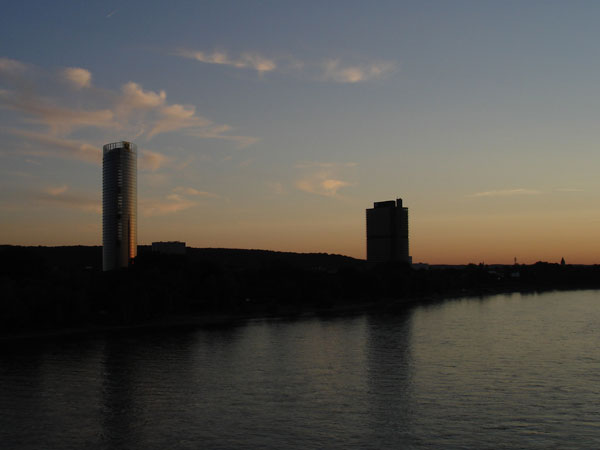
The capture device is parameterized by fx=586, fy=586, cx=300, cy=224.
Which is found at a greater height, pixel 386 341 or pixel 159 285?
pixel 159 285

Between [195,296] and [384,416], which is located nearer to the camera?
[384,416]

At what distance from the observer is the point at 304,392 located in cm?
5016

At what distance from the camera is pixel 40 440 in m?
37.7

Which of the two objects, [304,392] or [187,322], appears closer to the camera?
[304,392]

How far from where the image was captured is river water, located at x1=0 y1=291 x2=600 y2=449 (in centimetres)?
3809

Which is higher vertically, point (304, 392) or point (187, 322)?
point (304, 392)

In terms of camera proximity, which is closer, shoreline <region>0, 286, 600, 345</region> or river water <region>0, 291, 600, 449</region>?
river water <region>0, 291, 600, 449</region>

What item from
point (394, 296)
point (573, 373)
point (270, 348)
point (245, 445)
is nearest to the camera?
point (245, 445)

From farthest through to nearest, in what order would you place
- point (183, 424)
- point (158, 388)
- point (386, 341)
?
point (386, 341)
point (158, 388)
point (183, 424)

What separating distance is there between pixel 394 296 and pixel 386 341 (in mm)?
115704

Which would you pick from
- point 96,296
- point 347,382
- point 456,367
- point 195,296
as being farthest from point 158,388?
point 195,296

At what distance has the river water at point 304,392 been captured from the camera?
38094 millimetres

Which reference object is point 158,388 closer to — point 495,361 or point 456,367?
point 456,367

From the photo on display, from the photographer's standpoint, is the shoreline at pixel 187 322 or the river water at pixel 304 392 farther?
the shoreline at pixel 187 322
